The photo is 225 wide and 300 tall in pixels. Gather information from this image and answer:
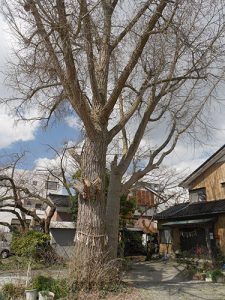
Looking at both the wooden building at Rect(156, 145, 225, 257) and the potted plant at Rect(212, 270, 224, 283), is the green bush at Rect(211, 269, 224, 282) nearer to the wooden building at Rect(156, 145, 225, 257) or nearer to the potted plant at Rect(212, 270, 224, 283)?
the potted plant at Rect(212, 270, 224, 283)

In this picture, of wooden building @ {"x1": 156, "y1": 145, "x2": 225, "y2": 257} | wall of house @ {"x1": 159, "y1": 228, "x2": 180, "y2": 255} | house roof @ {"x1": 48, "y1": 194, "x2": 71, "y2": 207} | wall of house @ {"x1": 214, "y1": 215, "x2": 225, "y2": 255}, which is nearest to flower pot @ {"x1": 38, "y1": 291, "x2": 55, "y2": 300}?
wooden building @ {"x1": 156, "y1": 145, "x2": 225, "y2": 257}

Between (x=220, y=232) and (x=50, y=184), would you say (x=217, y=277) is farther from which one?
(x=50, y=184)

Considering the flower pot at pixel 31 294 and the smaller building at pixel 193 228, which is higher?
the smaller building at pixel 193 228

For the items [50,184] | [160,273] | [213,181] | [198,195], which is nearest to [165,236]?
[198,195]

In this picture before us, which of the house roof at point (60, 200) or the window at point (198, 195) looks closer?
the window at point (198, 195)

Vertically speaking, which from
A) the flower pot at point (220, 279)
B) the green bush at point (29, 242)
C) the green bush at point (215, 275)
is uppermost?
the green bush at point (29, 242)

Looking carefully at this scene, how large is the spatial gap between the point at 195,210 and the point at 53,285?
13659 millimetres

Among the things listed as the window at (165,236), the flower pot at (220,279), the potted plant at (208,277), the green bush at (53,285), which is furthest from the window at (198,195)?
the green bush at (53,285)

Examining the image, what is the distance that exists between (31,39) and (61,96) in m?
3.13

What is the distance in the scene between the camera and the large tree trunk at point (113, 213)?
34.3 ft

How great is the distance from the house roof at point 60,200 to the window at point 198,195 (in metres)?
10.4

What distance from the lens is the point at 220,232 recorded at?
60.8ft

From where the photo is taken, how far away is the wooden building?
735 inches

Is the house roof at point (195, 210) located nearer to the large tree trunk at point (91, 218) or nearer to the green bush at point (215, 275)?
the green bush at point (215, 275)
